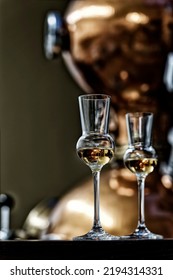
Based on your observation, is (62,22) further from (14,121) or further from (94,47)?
(14,121)

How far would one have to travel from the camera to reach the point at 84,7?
1.54m

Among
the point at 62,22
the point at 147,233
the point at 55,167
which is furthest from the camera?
the point at 55,167

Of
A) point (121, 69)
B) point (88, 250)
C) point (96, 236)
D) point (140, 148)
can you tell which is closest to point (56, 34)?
point (121, 69)

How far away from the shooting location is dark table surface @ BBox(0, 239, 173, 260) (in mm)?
836

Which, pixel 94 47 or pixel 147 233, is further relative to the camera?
pixel 94 47

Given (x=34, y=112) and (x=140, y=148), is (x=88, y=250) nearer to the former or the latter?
(x=140, y=148)

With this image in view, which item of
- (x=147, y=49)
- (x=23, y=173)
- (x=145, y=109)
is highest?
(x=147, y=49)

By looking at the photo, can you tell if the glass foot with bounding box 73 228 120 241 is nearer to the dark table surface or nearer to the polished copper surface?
the dark table surface

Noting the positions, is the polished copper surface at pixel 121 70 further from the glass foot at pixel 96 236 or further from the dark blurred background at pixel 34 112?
the dark blurred background at pixel 34 112

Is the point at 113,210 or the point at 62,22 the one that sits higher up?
the point at 62,22

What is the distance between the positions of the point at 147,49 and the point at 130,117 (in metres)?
0.46

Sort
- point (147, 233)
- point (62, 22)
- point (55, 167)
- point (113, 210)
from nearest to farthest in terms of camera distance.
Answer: point (147, 233) < point (113, 210) < point (62, 22) < point (55, 167)

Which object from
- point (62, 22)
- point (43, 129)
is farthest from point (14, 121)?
point (62, 22)

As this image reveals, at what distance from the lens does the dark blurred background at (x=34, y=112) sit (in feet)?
7.54
